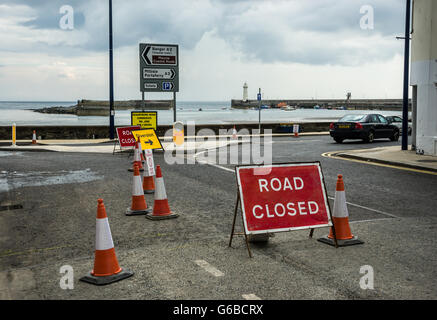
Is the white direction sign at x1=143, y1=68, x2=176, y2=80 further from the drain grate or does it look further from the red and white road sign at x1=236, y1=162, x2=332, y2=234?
the red and white road sign at x1=236, y1=162, x2=332, y2=234

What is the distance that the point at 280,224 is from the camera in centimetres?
618

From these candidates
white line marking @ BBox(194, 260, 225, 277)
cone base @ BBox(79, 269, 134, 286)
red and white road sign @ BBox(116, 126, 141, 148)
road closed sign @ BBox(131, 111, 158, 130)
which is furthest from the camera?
road closed sign @ BBox(131, 111, 158, 130)

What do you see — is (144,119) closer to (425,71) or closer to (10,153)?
(10,153)

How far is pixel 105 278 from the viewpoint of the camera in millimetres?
5105

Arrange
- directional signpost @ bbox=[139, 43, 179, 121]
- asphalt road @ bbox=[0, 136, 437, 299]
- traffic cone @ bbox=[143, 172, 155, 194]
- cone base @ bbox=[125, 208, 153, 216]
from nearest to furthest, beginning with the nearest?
1. asphalt road @ bbox=[0, 136, 437, 299]
2. cone base @ bbox=[125, 208, 153, 216]
3. traffic cone @ bbox=[143, 172, 155, 194]
4. directional signpost @ bbox=[139, 43, 179, 121]

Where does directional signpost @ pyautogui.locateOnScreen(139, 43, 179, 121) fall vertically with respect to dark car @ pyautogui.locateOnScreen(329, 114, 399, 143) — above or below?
above

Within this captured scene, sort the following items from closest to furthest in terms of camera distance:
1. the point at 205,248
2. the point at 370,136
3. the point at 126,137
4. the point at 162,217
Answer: the point at 205,248
the point at 162,217
the point at 126,137
the point at 370,136

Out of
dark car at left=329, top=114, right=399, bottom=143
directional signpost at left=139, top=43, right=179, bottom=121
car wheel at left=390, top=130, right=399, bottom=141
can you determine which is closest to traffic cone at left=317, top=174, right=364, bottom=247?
directional signpost at left=139, top=43, right=179, bottom=121

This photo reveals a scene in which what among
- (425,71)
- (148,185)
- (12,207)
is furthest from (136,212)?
(425,71)

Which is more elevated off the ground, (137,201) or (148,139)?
(148,139)

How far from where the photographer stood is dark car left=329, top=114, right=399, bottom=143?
2367 centimetres

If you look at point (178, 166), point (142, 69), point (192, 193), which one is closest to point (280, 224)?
point (192, 193)

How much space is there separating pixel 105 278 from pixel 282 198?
2.47 m

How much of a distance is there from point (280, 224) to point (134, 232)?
7.41 feet
